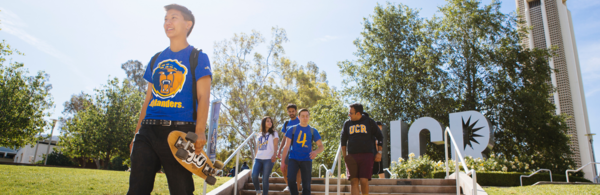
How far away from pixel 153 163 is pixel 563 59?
53.0 metres

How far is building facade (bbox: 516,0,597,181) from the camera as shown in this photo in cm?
3759

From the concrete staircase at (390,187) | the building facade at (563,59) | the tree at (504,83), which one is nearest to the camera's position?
the concrete staircase at (390,187)

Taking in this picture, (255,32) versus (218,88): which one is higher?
(255,32)

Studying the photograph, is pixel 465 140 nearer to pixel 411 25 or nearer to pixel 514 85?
pixel 514 85

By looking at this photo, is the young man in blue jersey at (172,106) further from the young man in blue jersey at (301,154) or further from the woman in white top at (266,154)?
the woman in white top at (266,154)

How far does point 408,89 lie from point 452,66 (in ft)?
9.59

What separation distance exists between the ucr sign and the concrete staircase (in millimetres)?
6465

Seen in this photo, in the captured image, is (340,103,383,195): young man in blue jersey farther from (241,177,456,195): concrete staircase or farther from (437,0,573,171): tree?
→ (437,0,573,171): tree

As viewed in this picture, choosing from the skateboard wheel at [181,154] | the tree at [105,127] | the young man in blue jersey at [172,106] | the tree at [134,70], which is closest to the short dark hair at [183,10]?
the young man in blue jersey at [172,106]

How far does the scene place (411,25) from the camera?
2394 cm

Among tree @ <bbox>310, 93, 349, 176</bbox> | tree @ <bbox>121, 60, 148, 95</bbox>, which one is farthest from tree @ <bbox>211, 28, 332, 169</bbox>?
tree @ <bbox>121, 60, 148, 95</bbox>

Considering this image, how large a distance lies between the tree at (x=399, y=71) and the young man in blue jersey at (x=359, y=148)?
650 inches

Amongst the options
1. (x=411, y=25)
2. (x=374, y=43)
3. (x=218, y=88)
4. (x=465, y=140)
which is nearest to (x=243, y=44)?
(x=218, y=88)

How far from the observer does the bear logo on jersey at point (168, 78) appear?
245 cm
